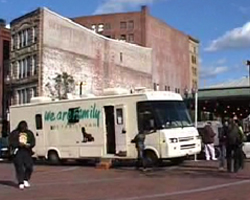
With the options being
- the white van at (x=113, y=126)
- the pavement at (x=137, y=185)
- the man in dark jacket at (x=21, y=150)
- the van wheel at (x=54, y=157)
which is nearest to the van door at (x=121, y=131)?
the white van at (x=113, y=126)

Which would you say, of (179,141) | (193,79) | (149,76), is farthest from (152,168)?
(193,79)

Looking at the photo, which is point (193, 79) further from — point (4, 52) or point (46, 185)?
point (46, 185)

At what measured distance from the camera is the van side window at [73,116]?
25969 millimetres

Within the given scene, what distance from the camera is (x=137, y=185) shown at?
16312 mm

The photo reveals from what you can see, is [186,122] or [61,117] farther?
[61,117]

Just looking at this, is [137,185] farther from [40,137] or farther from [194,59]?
[194,59]

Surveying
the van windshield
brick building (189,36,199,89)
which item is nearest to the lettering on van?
the van windshield

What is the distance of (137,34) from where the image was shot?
4459 inches

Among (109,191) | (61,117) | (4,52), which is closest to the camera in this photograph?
(109,191)

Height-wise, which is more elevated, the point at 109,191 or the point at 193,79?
the point at 193,79

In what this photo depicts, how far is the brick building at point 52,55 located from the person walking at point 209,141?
119ft

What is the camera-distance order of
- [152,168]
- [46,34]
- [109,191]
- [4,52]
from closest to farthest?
[109,191]
[152,168]
[46,34]
[4,52]

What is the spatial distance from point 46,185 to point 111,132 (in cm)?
818

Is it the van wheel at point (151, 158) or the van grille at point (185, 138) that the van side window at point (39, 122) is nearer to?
the van wheel at point (151, 158)
